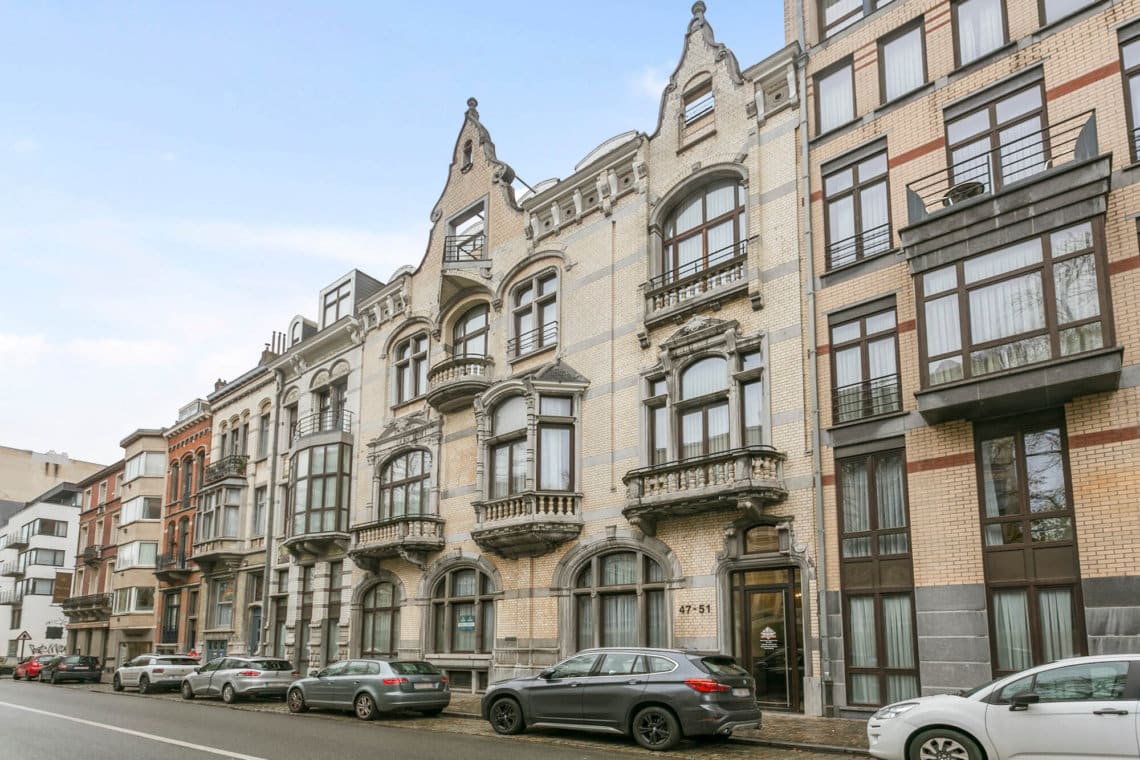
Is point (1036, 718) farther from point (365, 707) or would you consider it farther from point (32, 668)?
point (32, 668)

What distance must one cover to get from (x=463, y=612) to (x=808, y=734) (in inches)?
509

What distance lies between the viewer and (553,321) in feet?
82.6

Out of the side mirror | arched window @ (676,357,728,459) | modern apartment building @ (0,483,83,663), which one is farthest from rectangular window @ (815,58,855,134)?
modern apartment building @ (0,483,83,663)

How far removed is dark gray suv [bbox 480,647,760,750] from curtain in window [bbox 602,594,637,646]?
549cm

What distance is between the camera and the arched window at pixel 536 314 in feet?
82.8

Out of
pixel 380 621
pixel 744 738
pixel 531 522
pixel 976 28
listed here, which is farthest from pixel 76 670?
pixel 976 28

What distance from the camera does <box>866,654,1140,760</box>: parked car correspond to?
966 centimetres

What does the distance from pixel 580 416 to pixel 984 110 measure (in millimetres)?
11181

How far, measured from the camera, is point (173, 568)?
40406mm

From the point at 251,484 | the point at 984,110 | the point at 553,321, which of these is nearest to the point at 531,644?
the point at 553,321

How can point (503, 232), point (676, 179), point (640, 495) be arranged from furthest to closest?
point (503, 232) → point (676, 179) → point (640, 495)

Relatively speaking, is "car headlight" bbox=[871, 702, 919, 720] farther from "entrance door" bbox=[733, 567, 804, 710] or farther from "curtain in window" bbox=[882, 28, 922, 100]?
"curtain in window" bbox=[882, 28, 922, 100]

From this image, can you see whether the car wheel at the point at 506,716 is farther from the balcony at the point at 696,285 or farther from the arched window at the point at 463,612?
the balcony at the point at 696,285

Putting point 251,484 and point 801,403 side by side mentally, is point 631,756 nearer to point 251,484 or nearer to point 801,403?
point 801,403
